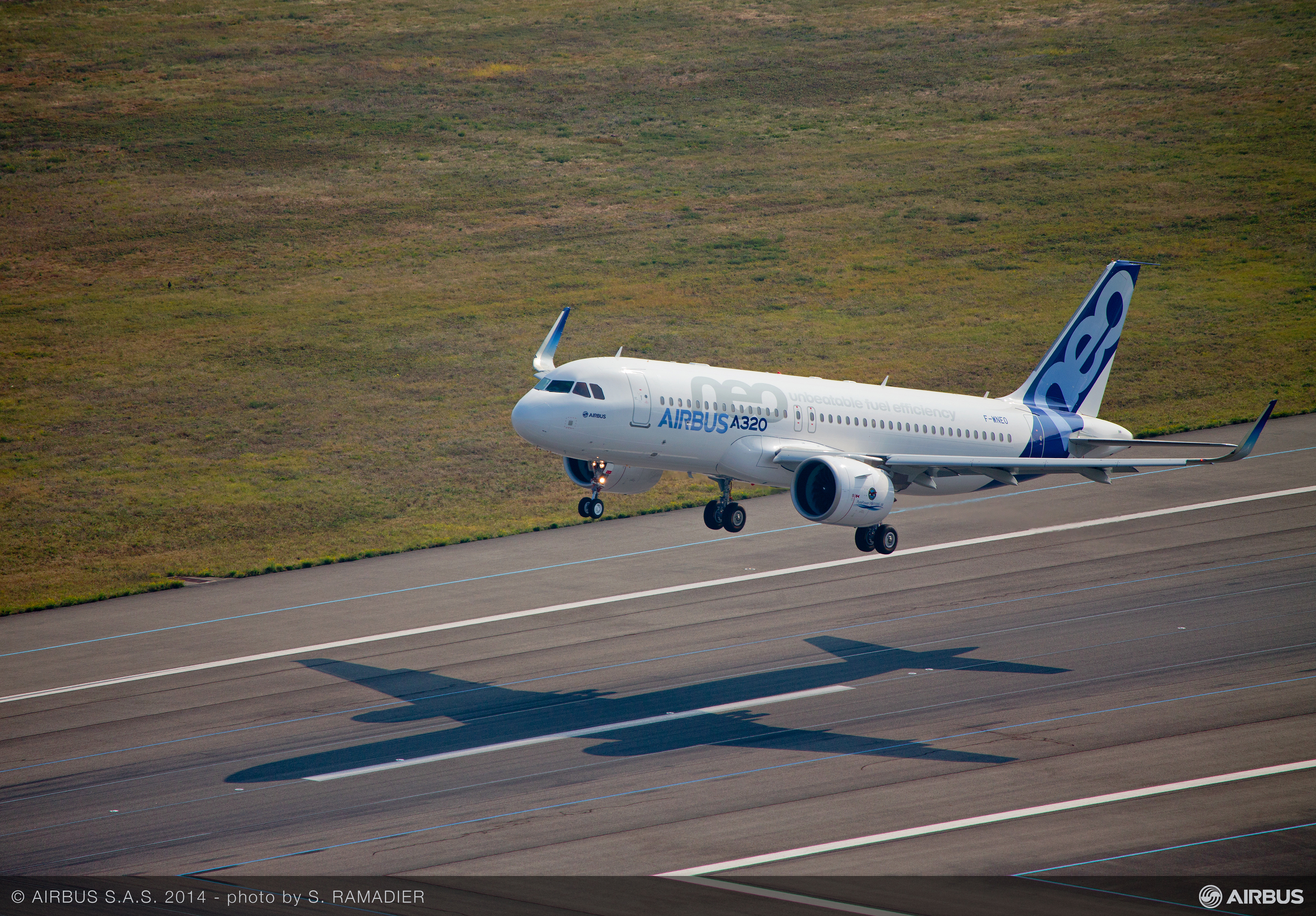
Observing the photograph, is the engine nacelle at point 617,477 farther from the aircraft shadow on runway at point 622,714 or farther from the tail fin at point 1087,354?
the tail fin at point 1087,354

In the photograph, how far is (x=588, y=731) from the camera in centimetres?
4500

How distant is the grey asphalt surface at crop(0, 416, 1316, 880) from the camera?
36719 millimetres

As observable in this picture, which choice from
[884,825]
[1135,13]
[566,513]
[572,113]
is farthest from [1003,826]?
[1135,13]

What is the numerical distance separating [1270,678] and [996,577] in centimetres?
1453

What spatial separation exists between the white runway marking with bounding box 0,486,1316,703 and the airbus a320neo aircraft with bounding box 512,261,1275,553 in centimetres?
722

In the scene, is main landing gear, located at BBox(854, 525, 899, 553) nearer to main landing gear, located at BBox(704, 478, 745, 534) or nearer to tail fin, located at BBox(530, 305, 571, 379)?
main landing gear, located at BBox(704, 478, 745, 534)

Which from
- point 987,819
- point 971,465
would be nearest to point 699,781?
point 987,819

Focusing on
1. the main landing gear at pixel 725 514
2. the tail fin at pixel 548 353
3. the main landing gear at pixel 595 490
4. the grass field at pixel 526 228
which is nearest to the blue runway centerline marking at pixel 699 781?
the main landing gear at pixel 595 490

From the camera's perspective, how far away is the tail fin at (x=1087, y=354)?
61.1 meters

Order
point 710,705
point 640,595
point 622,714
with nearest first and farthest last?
1. point 622,714
2. point 710,705
3. point 640,595

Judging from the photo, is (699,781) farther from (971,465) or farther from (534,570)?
(534,570)

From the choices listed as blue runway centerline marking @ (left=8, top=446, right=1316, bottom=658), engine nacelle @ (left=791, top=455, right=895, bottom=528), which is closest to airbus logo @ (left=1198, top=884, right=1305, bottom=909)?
engine nacelle @ (left=791, top=455, right=895, bottom=528)

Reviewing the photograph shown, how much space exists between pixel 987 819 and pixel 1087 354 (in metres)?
30.2

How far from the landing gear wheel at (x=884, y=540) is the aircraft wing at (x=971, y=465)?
2338 millimetres
